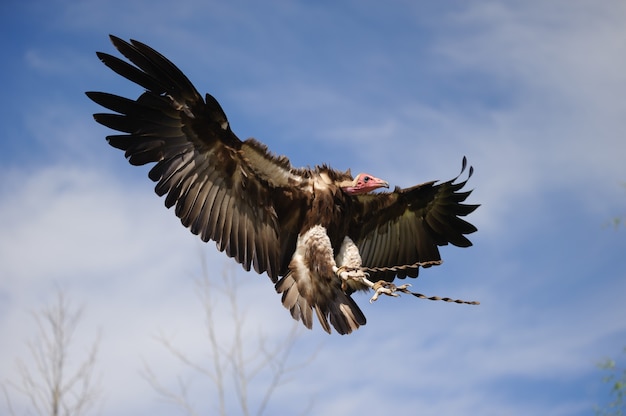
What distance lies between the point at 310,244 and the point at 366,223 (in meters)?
0.78

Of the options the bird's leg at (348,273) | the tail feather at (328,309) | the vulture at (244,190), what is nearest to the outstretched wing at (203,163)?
the vulture at (244,190)

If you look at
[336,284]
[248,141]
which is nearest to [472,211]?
[336,284]

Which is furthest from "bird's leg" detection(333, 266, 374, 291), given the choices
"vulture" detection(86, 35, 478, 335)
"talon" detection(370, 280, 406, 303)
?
"talon" detection(370, 280, 406, 303)

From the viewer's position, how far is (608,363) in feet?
31.6

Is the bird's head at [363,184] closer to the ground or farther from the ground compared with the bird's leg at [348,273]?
farther from the ground

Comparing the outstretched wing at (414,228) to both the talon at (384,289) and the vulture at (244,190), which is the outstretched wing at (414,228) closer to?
the vulture at (244,190)

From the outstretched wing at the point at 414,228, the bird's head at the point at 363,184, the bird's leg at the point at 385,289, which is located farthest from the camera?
the outstretched wing at the point at 414,228

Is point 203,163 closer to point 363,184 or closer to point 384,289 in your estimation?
point 363,184

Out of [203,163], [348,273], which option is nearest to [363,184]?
[348,273]

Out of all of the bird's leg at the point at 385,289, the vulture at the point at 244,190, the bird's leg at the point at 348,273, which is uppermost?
the vulture at the point at 244,190

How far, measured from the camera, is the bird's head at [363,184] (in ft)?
16.1

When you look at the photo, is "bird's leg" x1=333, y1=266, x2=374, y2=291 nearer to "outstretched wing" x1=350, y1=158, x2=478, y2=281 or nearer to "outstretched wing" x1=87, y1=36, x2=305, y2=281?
"outstretched wing" x1=87, y1=36, x2=305, y2=281

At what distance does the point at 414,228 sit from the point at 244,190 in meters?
1.37

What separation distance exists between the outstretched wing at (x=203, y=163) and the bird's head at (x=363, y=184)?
305 mm
